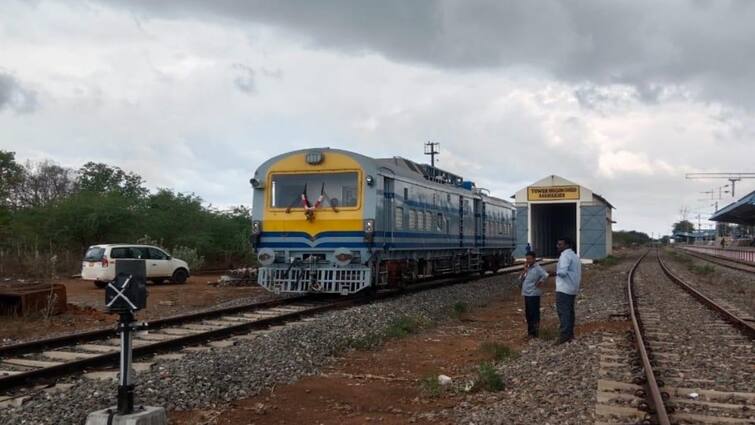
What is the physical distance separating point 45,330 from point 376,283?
678 centimetres

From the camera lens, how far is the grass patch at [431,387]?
25.1 ft

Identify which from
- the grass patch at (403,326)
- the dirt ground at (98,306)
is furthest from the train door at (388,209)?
the dirt ground at (98,306)

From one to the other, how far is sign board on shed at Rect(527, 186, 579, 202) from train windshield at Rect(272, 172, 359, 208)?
3155 cm

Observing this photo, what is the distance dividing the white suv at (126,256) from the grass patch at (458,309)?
9563mm

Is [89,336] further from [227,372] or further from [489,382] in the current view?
[489,382]

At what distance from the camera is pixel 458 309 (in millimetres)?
15984

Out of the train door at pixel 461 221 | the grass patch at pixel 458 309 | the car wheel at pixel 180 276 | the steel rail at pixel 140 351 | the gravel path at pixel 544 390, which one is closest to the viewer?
the gravel path at pixel 544 390

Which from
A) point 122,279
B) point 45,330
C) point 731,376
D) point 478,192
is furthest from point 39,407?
point 478,192

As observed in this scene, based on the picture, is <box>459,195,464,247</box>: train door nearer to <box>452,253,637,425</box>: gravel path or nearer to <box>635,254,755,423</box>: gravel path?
<box>635,254,755,423</box>: gravel path

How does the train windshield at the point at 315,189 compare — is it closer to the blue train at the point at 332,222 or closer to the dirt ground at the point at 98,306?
the blue train at the point at 332,222

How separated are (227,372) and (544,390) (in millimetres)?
3567

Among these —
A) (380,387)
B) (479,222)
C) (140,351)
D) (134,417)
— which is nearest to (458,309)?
(380,387)

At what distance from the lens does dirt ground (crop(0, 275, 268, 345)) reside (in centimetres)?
1229

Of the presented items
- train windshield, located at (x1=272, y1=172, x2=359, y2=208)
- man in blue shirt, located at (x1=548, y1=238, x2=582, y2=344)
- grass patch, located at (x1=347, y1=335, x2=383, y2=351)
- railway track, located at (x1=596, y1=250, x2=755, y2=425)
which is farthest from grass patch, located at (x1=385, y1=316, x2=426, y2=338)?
railway track, located at (x1=596, y1=250, x2=755, y2=425)
